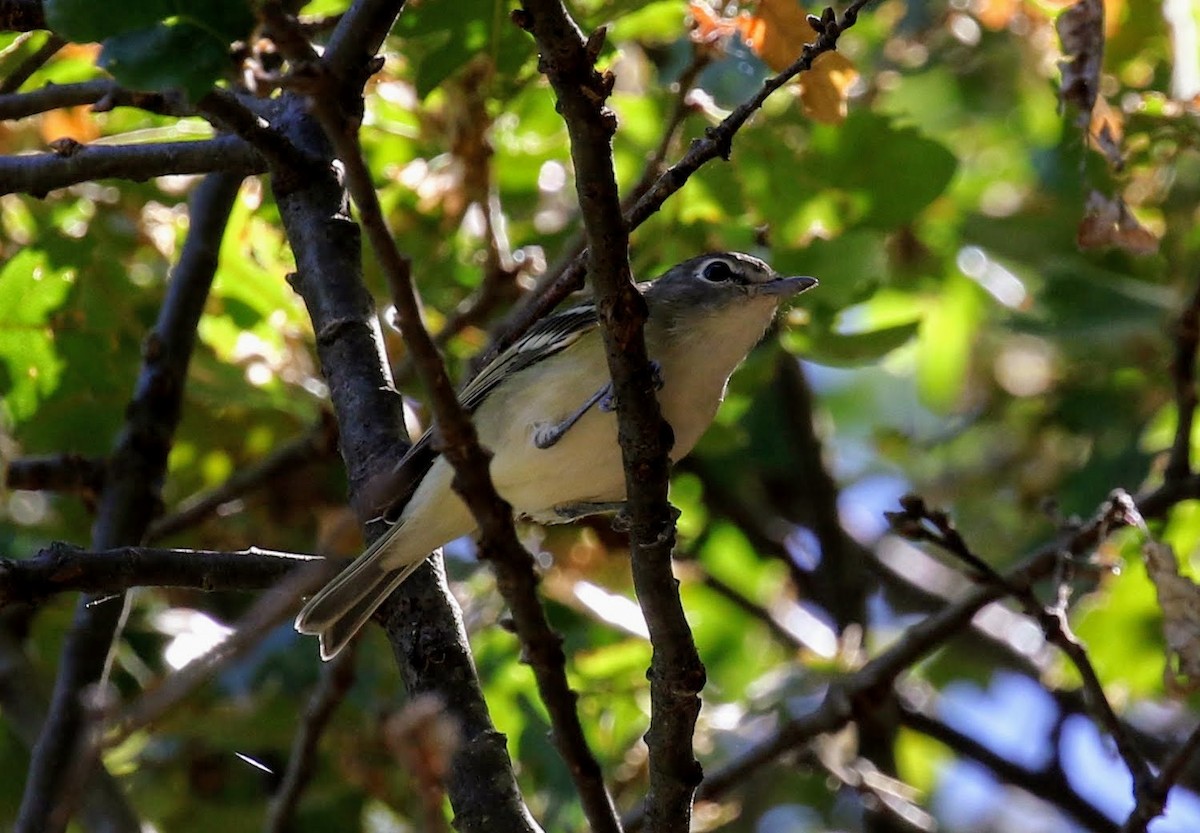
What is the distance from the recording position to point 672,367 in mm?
3834

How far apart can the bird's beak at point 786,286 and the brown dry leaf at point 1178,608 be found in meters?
1.16

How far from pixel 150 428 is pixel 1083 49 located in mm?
2497

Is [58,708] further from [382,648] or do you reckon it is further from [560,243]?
[560,243]

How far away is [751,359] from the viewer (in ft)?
14.7

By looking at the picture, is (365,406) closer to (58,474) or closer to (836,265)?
(58,474)

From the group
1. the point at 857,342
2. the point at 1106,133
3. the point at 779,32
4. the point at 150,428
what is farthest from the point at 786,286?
the point at 150,428

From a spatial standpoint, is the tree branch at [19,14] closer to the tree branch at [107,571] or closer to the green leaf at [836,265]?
the tree branch at [107,571]

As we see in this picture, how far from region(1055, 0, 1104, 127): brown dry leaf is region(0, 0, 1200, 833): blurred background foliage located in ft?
0.46

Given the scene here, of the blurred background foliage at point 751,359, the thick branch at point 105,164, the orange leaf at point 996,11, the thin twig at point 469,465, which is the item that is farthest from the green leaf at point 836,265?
the thin twig at point 469,465

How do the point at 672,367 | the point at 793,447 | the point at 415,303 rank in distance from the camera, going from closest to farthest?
the point at 415,303
the point at 672,367
the point at 793,447

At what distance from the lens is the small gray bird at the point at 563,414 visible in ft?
12.1

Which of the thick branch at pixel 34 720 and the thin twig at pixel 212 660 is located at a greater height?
the thin twig at pixel 212 660

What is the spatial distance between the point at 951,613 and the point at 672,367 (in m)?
1.15

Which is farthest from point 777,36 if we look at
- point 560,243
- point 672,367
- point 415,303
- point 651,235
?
point 415,303
